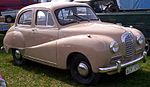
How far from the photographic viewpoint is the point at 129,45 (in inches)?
254

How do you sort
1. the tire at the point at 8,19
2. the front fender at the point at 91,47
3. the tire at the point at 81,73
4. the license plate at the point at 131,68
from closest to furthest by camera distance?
the front fender at the point at 91,47 < the tire at the point at 81,73 < the license plate at the point at 131,68 < the tire at the point at 8,19

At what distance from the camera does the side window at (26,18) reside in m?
7.94

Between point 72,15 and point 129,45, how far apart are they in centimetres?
158

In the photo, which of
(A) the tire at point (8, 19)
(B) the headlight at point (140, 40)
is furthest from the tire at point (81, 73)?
(A) the tire at point (8, 19)

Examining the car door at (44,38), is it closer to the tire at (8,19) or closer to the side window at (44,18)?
the side window at (44,18)

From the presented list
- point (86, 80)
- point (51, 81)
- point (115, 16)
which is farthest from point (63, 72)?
point (115, 16)

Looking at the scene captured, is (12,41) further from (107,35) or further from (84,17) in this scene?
(107,35)

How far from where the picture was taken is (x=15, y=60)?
8.58 metres

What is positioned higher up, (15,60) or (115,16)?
(115,16)

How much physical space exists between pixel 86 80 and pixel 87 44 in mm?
764

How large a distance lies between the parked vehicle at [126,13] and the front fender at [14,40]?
278 centimetres

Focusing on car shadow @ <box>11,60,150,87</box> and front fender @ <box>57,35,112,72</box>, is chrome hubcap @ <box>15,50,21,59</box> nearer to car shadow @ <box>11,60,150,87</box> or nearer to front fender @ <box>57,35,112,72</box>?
car shadow @ <box>11,60,150,87</box>

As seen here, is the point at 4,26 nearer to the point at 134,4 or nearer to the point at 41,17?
the point at 41,17

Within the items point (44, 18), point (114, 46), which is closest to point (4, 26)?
point (44, 18)
